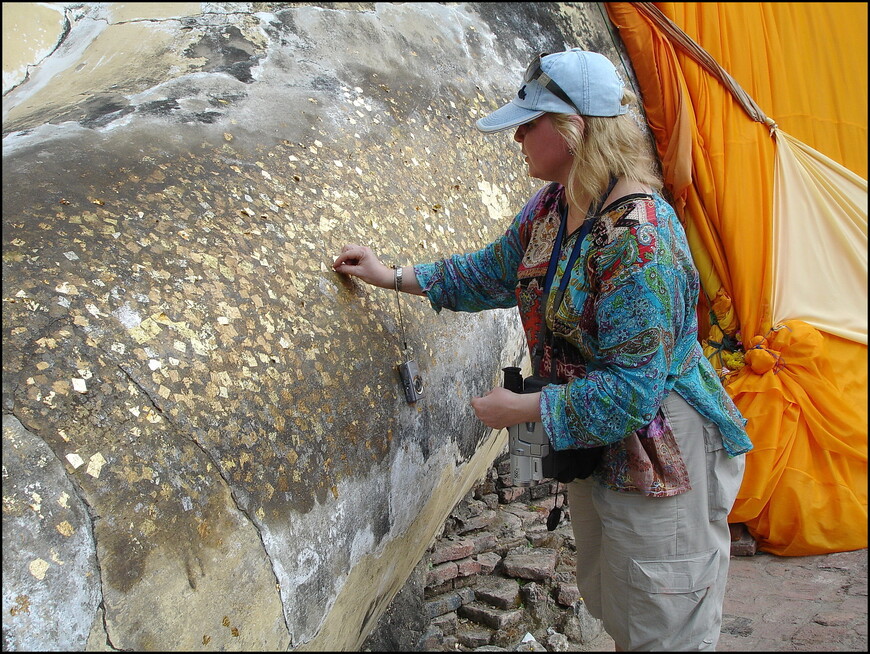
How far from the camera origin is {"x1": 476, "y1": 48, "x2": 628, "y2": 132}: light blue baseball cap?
4.56ft

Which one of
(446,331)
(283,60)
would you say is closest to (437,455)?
(446,331)

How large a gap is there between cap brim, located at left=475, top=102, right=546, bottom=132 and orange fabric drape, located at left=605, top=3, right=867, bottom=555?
1.93 meters

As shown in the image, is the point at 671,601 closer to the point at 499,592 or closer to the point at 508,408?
the point at 508,408

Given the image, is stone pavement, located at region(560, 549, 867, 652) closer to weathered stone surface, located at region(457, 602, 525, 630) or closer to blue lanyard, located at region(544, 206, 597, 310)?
weathered stone surface, located at region(457, 602, 525, 630)

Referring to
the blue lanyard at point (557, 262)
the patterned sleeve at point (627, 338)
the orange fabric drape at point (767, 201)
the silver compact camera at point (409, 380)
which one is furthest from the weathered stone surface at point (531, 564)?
the patterned sleeve at point (627, 338)

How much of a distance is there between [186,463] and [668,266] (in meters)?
0.84

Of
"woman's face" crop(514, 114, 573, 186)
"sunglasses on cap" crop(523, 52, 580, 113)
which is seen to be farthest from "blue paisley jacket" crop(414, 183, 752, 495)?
"sunglasses on cap" crop(523, 52, 580, 113)

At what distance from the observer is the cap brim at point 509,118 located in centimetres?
143

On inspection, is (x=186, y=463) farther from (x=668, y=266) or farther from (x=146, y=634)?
(x=668, y=266)

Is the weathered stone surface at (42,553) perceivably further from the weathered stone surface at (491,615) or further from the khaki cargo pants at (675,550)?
the weathered stone surface at (491,615)

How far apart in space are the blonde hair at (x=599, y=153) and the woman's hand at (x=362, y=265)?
458 mm

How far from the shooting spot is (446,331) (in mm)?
1923

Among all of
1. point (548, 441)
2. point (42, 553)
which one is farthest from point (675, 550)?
point (42, 553)

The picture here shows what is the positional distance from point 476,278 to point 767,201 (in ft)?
6.58
